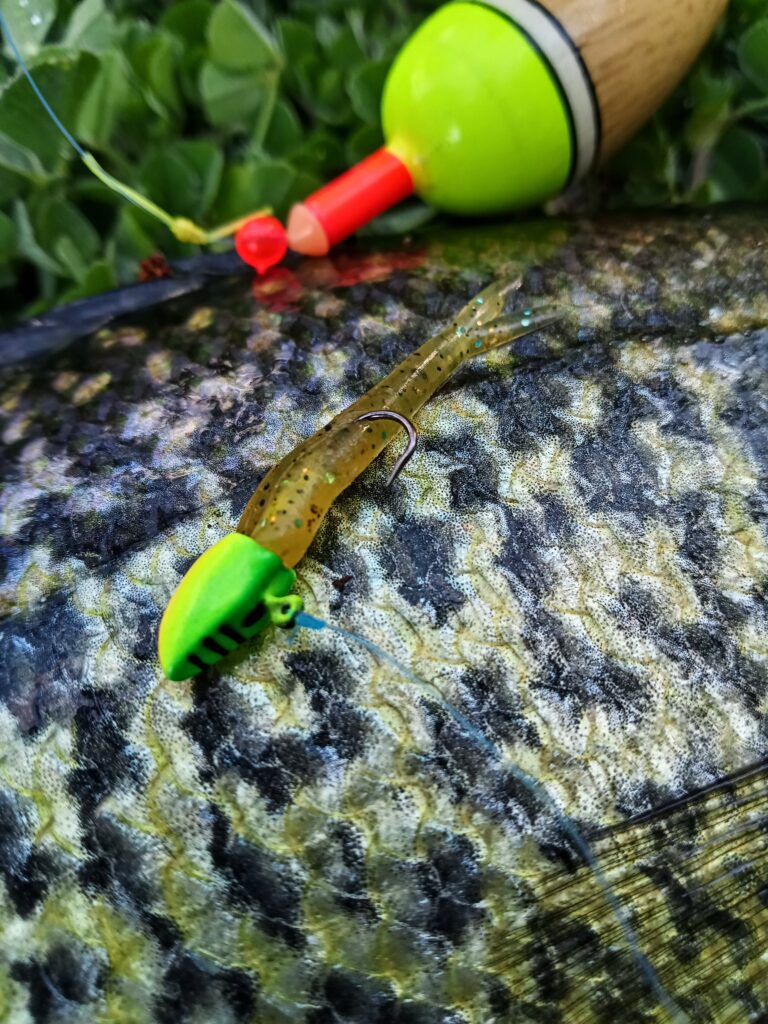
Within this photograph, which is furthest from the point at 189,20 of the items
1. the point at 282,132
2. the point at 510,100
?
the point at 510,100

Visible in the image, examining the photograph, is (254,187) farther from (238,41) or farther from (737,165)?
(737,165)

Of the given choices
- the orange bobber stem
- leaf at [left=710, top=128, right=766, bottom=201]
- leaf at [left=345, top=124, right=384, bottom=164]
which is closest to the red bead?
the orange bobber stem

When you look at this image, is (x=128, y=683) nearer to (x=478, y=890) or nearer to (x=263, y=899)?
(x=263, y=899)

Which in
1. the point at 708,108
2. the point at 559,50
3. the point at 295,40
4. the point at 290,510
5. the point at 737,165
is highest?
the point at 295,40

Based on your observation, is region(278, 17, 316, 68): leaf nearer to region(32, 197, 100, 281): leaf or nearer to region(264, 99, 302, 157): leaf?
region(264, 99, 302, 157): leaf

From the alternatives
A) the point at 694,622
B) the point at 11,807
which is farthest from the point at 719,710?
the point at 11,807

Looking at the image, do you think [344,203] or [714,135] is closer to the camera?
[344,203]

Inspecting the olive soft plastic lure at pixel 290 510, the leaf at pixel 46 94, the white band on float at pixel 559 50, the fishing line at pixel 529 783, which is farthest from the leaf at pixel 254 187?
the fishing line at pixel 529 783

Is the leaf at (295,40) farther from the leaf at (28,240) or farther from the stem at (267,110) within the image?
the leaf at (28,240)
